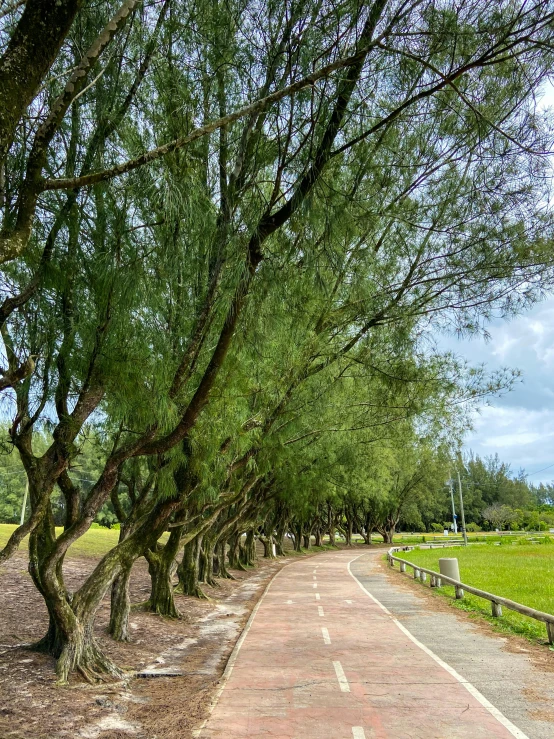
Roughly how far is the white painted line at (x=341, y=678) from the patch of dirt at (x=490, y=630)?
2812 mm

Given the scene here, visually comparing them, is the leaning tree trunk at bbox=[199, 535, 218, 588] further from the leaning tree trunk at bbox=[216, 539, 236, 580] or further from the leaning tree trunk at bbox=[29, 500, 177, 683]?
the leaning tree trunk at bbox=[29, 500, 177, 683]

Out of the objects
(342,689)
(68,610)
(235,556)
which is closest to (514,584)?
(235,556)

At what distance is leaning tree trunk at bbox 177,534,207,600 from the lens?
17266 millimetres

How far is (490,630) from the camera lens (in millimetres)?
11625

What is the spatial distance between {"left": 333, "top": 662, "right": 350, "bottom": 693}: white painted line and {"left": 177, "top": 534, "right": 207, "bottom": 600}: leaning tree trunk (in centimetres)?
923

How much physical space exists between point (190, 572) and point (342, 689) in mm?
10816

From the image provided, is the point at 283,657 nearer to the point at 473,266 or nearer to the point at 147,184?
the point at 473,266

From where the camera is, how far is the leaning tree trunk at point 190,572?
17.3 meters

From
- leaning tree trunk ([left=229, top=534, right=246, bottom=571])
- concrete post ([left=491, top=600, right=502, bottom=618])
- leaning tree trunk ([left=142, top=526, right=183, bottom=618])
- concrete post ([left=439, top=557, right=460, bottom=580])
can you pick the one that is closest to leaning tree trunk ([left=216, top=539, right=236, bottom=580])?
leaning tree trunk ([left=229, top=534, right=246, bottom=571])

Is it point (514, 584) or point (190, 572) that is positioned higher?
point (190, 572)

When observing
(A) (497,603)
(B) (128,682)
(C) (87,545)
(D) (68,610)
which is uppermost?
(C) (87,545)

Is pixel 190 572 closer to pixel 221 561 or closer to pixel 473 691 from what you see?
pixel 221 561

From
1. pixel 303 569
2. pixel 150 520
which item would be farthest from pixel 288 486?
pixel 150 520

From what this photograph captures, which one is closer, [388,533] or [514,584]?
[514,584]
